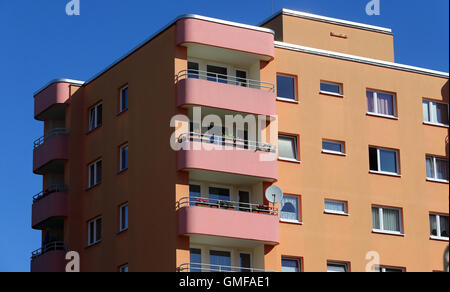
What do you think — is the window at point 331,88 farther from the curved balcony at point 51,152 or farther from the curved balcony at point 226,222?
the curved balcony at point 51,152

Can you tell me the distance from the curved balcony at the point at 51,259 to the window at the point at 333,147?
39.4 feet

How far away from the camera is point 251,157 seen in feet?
138

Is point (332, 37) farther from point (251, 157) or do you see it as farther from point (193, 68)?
point (251, 157)

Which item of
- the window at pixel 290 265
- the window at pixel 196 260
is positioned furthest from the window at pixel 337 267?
the window at pixel 196 260

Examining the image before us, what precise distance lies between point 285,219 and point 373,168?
16.1ft

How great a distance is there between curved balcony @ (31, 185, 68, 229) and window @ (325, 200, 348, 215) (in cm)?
1150

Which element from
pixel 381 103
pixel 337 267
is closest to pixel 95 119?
pixel 381 103

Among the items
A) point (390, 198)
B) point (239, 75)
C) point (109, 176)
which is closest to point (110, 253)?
point (109, 176)

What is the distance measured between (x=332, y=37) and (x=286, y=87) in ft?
17.1

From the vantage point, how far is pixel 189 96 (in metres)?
A: 41.7

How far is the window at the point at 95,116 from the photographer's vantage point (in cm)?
4759

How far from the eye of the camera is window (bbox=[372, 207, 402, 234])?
44.7m

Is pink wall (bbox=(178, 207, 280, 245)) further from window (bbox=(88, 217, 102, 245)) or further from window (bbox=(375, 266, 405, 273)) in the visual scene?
window (bbox=(88, 217, 102, 245))

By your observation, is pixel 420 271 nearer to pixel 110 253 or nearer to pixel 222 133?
pixel 222 133
